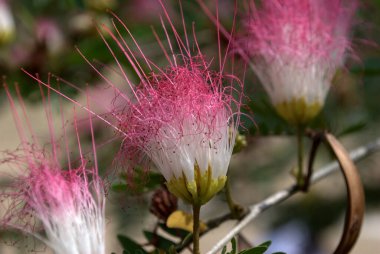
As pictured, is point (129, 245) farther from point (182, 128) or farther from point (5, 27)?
point (5, 27)

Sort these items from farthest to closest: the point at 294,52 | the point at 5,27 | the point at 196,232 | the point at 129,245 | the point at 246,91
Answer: the point at 5,27 → the point at 246,91 → the point at 294,52 → the point at 129,245 → the point at 196,232

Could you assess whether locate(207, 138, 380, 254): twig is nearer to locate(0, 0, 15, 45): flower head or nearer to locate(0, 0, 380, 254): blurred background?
locate(0, 0, 380, 254): blurred background

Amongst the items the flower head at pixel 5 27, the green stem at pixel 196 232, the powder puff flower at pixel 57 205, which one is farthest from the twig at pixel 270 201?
the flower head at pixel 5 27

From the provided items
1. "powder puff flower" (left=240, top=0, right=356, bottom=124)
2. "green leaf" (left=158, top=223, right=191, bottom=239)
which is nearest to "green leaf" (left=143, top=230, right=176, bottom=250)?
"green leaf" (left=158, top=223, right=191, bottom=239)

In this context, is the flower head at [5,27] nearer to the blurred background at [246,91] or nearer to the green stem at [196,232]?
the blurred background at [246,91]

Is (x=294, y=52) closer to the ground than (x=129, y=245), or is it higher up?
higher up

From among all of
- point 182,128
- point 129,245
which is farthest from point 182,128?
point 129,245
